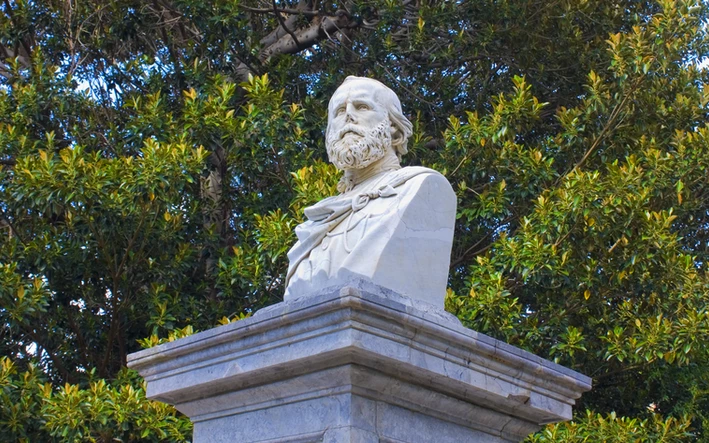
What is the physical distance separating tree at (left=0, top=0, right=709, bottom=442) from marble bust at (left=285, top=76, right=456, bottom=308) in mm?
2925

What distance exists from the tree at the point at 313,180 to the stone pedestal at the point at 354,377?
10.9 ft

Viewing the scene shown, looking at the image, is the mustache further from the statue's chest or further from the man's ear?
the statue's chest

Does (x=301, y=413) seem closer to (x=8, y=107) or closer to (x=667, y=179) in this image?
(x=667, y=179)

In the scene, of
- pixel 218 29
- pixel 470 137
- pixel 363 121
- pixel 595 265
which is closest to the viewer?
pixel 363 121

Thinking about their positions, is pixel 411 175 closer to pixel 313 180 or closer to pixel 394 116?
pixel 394 116

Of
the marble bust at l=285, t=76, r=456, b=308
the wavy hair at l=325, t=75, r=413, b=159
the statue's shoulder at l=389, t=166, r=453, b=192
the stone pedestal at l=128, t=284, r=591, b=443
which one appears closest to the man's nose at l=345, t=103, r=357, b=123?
the marble bust at l=285, t=76, r=456, b=308

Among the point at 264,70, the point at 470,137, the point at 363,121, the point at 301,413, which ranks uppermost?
the point at 264,70

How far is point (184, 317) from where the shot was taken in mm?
9297

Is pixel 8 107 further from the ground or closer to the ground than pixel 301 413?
further from the ground

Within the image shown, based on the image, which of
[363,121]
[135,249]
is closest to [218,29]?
[135,249]

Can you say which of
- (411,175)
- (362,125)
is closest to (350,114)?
(362,125)

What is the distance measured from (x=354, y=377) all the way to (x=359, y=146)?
1505 millimetres

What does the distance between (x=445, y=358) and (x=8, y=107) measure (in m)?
6.82

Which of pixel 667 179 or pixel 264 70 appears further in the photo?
pixel 264 70
